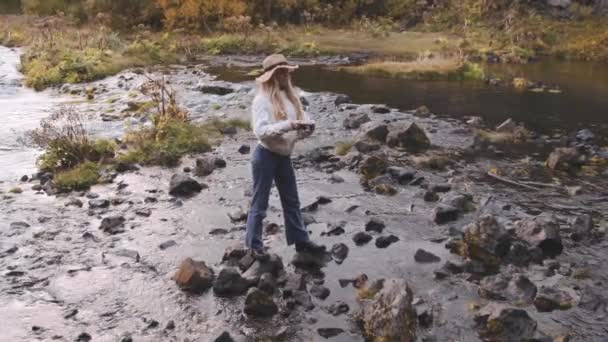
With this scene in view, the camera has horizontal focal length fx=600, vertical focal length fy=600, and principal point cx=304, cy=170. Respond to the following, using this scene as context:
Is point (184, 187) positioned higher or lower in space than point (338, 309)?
lower

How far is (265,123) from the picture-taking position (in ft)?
27.9

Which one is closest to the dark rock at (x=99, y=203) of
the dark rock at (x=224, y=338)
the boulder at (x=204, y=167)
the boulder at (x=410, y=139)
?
the boulder at (x=204, y=167)

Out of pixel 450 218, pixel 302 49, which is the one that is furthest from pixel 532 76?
pixel 450 218

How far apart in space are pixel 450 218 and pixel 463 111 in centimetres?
1181

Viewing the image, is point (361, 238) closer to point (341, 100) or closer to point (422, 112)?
point (422, 112)

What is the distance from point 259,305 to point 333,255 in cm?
231

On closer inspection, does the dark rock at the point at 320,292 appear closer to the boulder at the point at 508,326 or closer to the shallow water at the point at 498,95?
the boulder at the point at 508,326

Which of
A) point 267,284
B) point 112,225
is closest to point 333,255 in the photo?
point 267,284

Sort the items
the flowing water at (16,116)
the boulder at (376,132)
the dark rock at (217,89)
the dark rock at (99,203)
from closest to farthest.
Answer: the dark rock at (99,203), the flowing water at (16,116), the boulder at (376,132), the dark rock at (217,89)

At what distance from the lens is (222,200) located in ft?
44.5

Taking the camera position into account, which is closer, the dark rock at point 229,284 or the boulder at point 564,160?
the dark rock at point 229,284

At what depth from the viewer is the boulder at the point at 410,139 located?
17.7 metres

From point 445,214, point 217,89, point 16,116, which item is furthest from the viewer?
point 217,89

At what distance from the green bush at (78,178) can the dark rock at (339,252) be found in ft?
23.5
